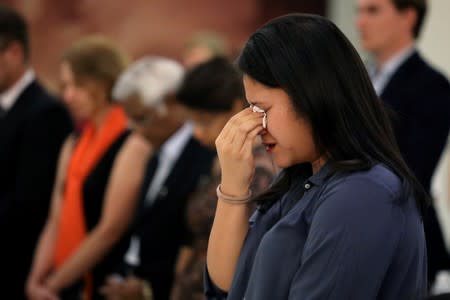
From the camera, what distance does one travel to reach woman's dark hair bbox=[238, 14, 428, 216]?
151 cm

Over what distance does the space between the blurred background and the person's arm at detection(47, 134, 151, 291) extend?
3.86m

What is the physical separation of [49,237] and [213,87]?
1.26m

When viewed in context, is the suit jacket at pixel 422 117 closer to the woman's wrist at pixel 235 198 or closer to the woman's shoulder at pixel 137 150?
the woman's shoulder at pixel 137 150

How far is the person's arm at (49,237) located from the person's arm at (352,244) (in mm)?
2392

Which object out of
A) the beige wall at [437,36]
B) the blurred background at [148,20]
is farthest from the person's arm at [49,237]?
the blurred background at [148,20]

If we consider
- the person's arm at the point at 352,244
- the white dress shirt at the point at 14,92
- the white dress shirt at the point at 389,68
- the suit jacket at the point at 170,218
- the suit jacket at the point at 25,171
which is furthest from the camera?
the white dress shirt at the point at 14,92

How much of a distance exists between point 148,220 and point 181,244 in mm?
185

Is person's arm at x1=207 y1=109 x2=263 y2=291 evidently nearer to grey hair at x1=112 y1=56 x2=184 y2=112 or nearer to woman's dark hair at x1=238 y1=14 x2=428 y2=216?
woman's dark hair at x1=238 y1=14 x2=428 y2=216

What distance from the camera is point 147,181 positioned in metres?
3.33

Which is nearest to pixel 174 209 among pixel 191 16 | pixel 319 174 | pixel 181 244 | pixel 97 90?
pixel 181 244

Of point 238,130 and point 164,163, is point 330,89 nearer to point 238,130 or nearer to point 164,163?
point 238,130

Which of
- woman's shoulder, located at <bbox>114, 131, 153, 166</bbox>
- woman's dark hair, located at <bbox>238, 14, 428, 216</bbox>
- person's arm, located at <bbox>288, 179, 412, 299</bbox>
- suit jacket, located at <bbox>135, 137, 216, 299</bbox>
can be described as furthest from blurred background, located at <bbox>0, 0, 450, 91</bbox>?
person's arm, located at <bbox>288, 179, 412, 299</bbox>

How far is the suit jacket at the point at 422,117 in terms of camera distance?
2770 mm

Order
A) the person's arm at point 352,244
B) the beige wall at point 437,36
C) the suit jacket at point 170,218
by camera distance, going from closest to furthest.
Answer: the person's arm at point 352,244 < the suit jacket at point 170,218 < the beige wall at point 437,36
